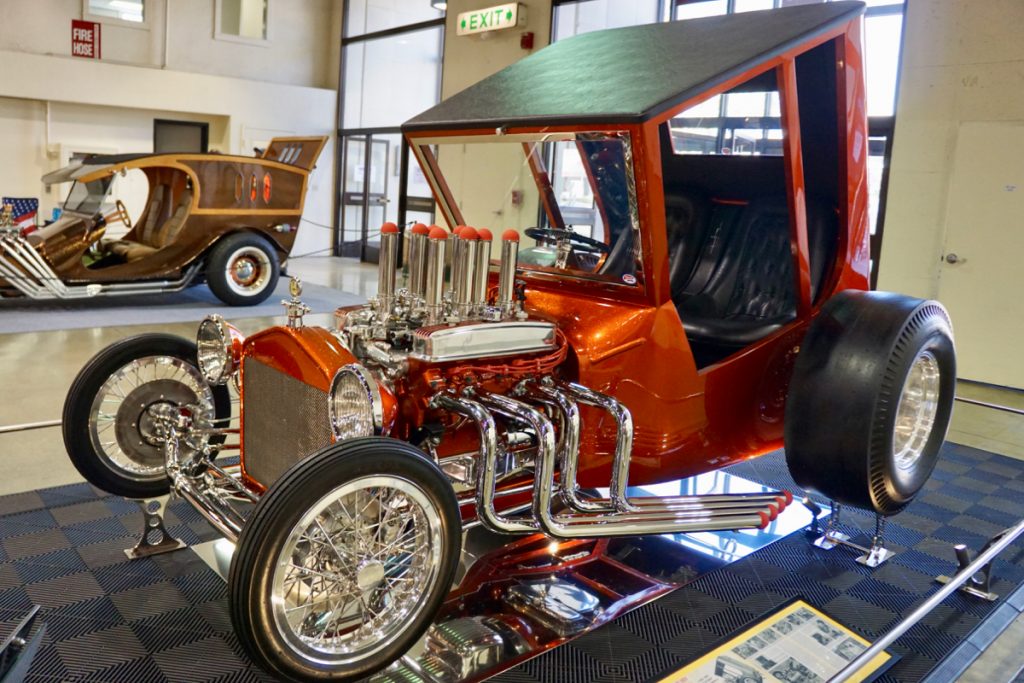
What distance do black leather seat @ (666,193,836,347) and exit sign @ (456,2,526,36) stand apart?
25.1 ft

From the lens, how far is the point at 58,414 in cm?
450

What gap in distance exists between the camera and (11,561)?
8.91 feet

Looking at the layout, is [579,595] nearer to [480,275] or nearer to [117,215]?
[480,275]

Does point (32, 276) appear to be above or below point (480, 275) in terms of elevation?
below

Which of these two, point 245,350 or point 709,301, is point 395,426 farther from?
point 709,301

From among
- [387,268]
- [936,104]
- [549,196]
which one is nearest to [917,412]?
[549,196]

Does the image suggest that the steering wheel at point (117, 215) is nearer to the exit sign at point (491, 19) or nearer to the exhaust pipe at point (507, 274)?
the exit sign at point (491, 19)

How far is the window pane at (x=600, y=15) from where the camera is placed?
929 centimetres

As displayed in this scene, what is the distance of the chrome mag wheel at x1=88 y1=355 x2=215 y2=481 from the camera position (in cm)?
285

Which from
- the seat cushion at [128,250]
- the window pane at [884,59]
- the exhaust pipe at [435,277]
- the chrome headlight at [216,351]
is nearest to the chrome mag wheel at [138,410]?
the chrome headlight at [216,351]

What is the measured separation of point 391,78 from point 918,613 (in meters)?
13.4

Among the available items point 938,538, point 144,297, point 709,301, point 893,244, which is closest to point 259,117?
point 144,297

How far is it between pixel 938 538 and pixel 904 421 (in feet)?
2.33

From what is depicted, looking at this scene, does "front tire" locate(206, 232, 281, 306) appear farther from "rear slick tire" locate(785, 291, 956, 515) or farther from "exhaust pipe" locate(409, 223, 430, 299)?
"rear slick tire" locate(785, 291, 956, 515)
